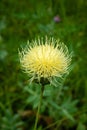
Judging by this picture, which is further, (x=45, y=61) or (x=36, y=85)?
(x=36, y=85)

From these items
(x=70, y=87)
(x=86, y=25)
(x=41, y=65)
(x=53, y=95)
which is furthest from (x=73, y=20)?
(x=41, y=65)

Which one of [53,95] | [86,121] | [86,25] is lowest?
[86,121]

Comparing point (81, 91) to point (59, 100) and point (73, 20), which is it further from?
point (73, 20)

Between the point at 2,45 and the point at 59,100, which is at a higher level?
the point at 2,45

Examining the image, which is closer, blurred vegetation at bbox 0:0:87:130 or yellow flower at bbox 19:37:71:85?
yellow flower at bbox 19:37:71:85
